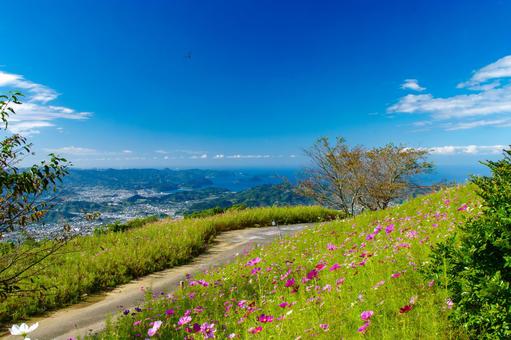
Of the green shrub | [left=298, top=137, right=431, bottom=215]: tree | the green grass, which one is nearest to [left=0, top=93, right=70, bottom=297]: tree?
the green grass

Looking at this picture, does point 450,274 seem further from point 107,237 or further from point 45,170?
point 107,237

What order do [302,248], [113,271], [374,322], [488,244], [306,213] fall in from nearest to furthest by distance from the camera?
[488,244] → [374,322] → [302,248] → [113,271] → [306,213]

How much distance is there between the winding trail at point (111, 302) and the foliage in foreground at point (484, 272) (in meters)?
4.71

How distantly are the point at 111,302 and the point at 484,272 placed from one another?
26.8 ft

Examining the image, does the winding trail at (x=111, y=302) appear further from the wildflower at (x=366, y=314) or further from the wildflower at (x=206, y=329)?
the wildflower at (x=366, y=314)

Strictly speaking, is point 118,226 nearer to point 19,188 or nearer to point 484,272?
point 19,188

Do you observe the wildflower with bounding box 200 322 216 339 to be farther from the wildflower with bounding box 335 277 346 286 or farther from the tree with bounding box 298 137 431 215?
the tree with bounding box 298 137 431 215

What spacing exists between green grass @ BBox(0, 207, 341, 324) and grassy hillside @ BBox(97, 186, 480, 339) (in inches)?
101

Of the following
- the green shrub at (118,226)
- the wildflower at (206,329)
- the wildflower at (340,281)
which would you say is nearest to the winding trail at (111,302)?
the wildflower at (206,329)

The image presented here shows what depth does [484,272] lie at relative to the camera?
2.54 m

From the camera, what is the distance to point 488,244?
2.62 metres

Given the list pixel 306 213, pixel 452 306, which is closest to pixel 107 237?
pixel 306 213

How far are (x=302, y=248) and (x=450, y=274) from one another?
6392mm

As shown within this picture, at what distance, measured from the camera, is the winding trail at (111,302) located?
655cm
